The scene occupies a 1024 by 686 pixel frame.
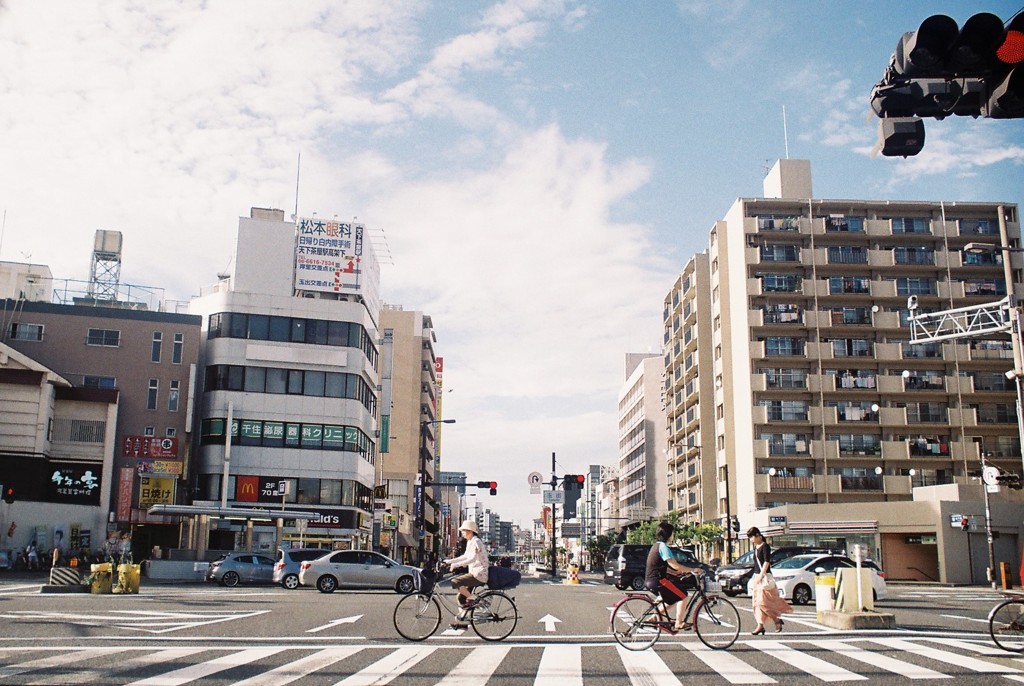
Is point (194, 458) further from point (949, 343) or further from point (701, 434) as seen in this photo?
point (949, 343)

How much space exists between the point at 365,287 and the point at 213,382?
467 inches

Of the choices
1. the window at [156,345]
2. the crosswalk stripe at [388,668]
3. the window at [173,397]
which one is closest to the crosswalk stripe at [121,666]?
the crosswalk stripe at [388,668]

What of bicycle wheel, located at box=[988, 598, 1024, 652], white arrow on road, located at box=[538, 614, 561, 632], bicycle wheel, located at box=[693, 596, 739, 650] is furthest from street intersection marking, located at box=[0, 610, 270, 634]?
bicycle wheel, located at box=[988, 598, 1024, 652]

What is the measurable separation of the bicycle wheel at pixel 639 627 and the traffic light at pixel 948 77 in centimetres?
717

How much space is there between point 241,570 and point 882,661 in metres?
28.2

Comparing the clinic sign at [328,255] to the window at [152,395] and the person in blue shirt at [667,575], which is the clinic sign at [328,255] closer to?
the window at [152,395]

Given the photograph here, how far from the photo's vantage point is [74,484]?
47844 mm

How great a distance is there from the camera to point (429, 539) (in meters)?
117

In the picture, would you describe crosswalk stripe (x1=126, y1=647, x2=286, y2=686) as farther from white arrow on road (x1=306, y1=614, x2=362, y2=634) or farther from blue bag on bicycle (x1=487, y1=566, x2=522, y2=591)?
blue bag on bicycle (x1=487, y1=566, x2=522, y2=591)

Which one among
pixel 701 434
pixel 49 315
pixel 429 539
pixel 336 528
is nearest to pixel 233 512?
pixel 336 528

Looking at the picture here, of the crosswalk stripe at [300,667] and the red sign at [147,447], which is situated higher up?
the red sign at [147,447]

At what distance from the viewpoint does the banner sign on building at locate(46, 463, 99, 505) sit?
155ft

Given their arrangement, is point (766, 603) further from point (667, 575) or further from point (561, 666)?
point (561, 666)

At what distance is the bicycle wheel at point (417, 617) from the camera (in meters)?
13.9
